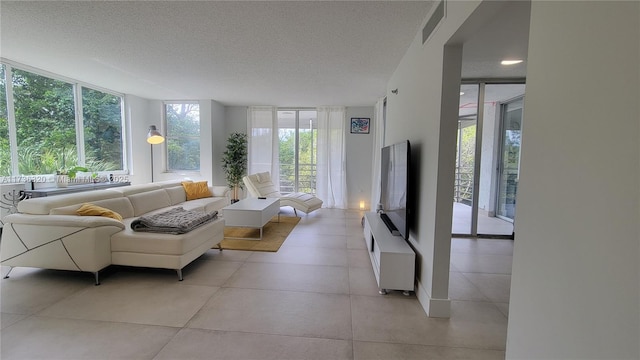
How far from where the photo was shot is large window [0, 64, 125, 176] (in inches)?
152

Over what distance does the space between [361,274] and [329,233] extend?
1527 millimetres

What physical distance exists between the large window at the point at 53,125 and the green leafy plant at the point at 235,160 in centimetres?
223

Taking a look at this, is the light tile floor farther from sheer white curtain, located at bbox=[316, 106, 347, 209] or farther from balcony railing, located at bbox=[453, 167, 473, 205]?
sheer white curtain, located at bbox=[316, 106, 347, 209]

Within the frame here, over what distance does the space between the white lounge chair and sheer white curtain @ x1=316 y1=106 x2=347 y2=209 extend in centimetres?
94

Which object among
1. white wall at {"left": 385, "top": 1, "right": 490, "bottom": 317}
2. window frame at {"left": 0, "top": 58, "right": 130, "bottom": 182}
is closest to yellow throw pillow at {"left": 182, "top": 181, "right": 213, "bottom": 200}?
window frame at {"left": 0, "top": 58, "right": 130, "bottom": 182}

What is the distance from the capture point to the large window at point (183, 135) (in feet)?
20.8

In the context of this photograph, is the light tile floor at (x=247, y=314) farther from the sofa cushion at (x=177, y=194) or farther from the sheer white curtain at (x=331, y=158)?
the sheer white curtain at (x=331, y=158)

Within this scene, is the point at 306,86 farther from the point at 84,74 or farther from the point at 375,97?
the point at 84,74

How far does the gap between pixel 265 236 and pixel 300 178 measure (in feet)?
9.39

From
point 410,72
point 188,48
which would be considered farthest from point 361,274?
point 188,48

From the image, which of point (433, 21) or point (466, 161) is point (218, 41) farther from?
point (466, 161)

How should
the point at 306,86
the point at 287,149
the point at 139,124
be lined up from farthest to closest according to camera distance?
the point at 287,149 < the point at 139,124 < the point at 306,86

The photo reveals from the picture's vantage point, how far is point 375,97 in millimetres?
5430

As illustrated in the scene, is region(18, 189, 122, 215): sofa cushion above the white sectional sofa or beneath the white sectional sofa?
above
